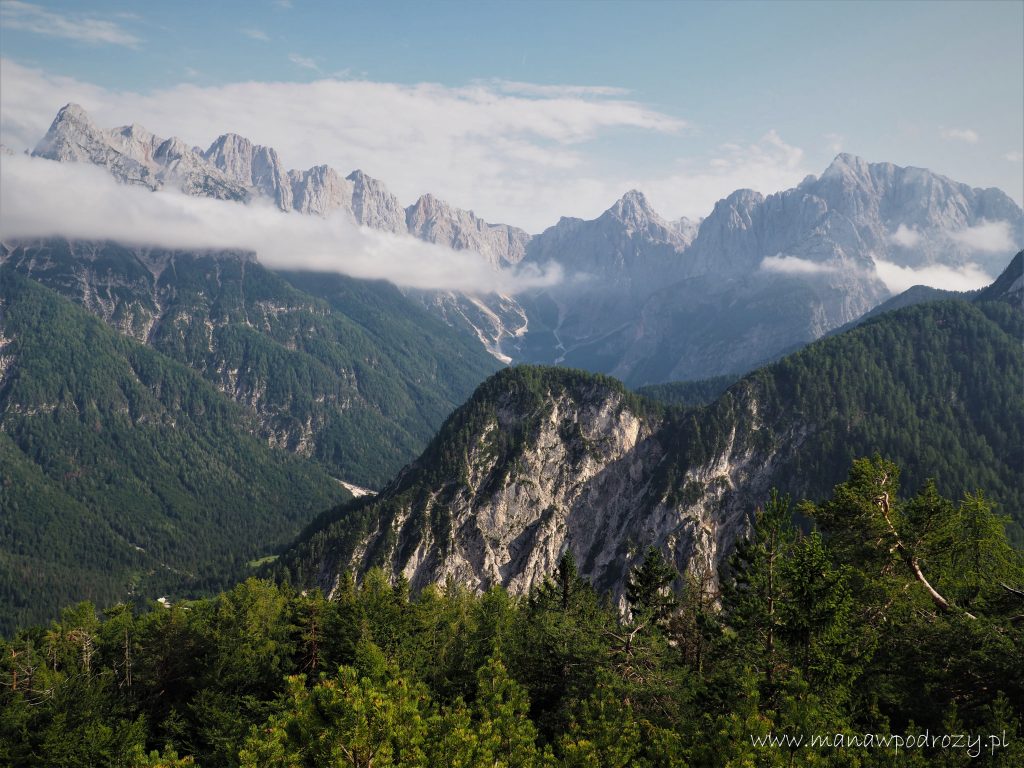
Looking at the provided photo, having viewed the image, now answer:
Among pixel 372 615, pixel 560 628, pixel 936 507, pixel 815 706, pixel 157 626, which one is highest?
pixel 936 507

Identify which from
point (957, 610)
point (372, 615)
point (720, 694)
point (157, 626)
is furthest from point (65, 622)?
point (957, 610)

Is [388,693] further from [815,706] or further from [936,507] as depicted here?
[936,507]

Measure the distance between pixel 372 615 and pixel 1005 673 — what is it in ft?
188

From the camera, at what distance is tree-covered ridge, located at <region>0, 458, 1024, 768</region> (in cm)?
3005

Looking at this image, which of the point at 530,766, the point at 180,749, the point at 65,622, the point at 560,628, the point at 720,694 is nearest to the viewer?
the point at 530,766

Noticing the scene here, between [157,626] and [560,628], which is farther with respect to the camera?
[157,626]

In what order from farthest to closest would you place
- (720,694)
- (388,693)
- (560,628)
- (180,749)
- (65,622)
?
(65,622)
(180,749)
(560,628)
(720,694)
(388,693)

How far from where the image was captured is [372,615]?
2805 inches

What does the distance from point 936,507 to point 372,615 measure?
55.6 metres

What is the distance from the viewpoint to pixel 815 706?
28969 mm

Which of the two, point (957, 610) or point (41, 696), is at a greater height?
point (957, 610)

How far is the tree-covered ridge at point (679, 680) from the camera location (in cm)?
3005

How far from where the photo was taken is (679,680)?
4084 centimetres

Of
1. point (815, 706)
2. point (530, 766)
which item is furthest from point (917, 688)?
point (530, 766)
